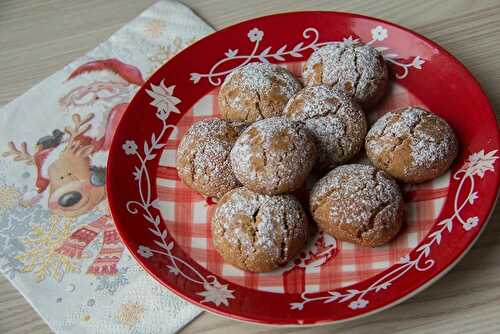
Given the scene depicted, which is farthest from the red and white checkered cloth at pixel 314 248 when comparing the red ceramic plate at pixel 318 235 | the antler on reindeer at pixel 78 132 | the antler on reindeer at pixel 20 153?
the antler on reindeer at pixel 20 153

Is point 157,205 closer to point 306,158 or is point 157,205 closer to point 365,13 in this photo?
point 306,158

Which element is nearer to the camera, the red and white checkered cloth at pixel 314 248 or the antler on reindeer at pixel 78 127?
the red and white checkered cloth at pixel 314 248

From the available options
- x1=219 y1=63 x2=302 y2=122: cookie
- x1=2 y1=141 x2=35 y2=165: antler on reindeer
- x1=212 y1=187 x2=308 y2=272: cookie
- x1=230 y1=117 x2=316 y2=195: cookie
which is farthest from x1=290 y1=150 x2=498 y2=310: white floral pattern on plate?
x1=2 y1=141 x2=35 y2=165: antler on reindeer

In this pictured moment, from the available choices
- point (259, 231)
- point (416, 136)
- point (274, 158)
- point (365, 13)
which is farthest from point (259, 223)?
point (365, 13)

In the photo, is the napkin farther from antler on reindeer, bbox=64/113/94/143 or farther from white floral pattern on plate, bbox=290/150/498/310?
white floral pattern on plate, bbox=290/150/498/310

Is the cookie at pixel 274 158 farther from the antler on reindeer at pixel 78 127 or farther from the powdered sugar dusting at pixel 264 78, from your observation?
the antler on reindeer at pixel 78 127

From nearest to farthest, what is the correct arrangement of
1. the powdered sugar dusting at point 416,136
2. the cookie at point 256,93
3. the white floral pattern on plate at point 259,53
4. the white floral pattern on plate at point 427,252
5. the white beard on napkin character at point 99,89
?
the white floral pattern on plate at point 427,252 → the powdered sugar dusting at point 416,136 → the cookie at point 256,93 → the white floral pattern on plate at point 259,53 → the white beard on napkin character at point 99,89

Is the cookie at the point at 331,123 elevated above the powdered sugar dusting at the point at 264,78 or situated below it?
below
